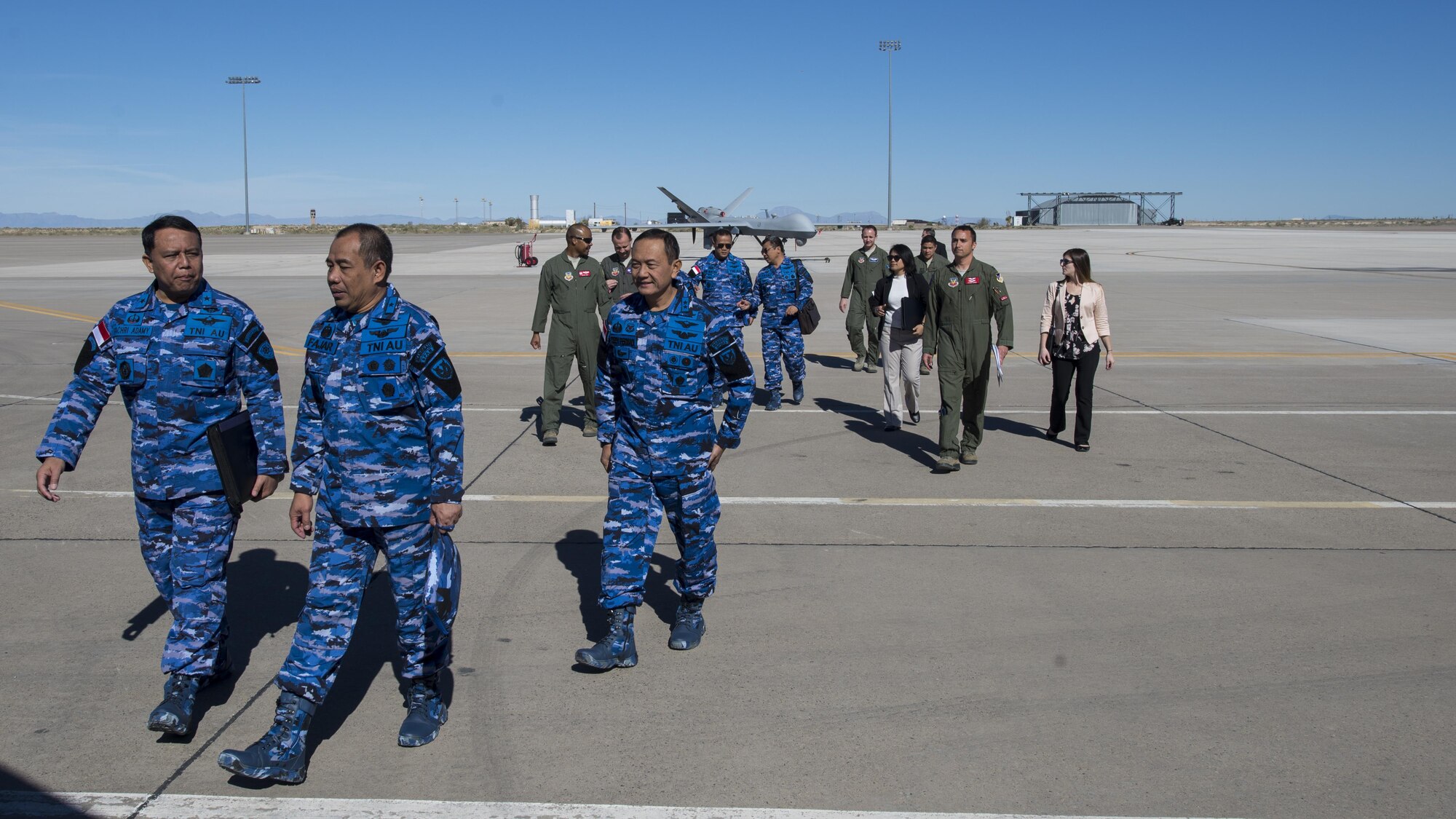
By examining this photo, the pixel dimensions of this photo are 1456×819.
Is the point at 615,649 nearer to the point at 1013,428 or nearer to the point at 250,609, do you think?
the point at 250,609

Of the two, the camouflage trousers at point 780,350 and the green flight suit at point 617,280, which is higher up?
the green flight suit at point 617,280

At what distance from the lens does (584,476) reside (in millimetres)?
8117

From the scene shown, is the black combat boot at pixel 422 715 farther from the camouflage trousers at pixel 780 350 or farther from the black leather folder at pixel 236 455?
the camouflage trousers at pixel 780 350

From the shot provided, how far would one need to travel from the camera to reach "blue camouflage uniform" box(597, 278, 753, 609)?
449 cm

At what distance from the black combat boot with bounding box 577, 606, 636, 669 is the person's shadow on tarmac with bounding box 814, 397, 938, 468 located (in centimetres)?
436

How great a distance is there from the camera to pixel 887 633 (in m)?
4.99

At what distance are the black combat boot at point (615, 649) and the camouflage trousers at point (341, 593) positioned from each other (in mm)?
861

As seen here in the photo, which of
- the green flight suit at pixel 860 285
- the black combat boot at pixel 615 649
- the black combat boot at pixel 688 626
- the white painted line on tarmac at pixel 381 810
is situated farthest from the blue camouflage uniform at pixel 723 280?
the white painted line on tarmac at pixel 381 810

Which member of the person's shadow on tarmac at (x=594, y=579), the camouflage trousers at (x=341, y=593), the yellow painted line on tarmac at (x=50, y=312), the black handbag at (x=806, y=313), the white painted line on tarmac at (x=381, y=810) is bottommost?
the white painted line on tarmac at (x=381, y=810)

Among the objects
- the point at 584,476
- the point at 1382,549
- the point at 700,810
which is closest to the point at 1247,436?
the point at 1382,549

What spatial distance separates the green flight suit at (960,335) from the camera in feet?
26.7

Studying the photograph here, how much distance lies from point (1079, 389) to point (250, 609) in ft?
21.4

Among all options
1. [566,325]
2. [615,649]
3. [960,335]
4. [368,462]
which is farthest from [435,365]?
[566,325]

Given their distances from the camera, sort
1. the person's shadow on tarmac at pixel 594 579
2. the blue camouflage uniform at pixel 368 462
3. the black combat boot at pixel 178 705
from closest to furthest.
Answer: the blue camouflage uniform at pixel 368 462 < the black combat boot at pixel 178 705 < the person's shadow on tarmac at pixel 594 579
